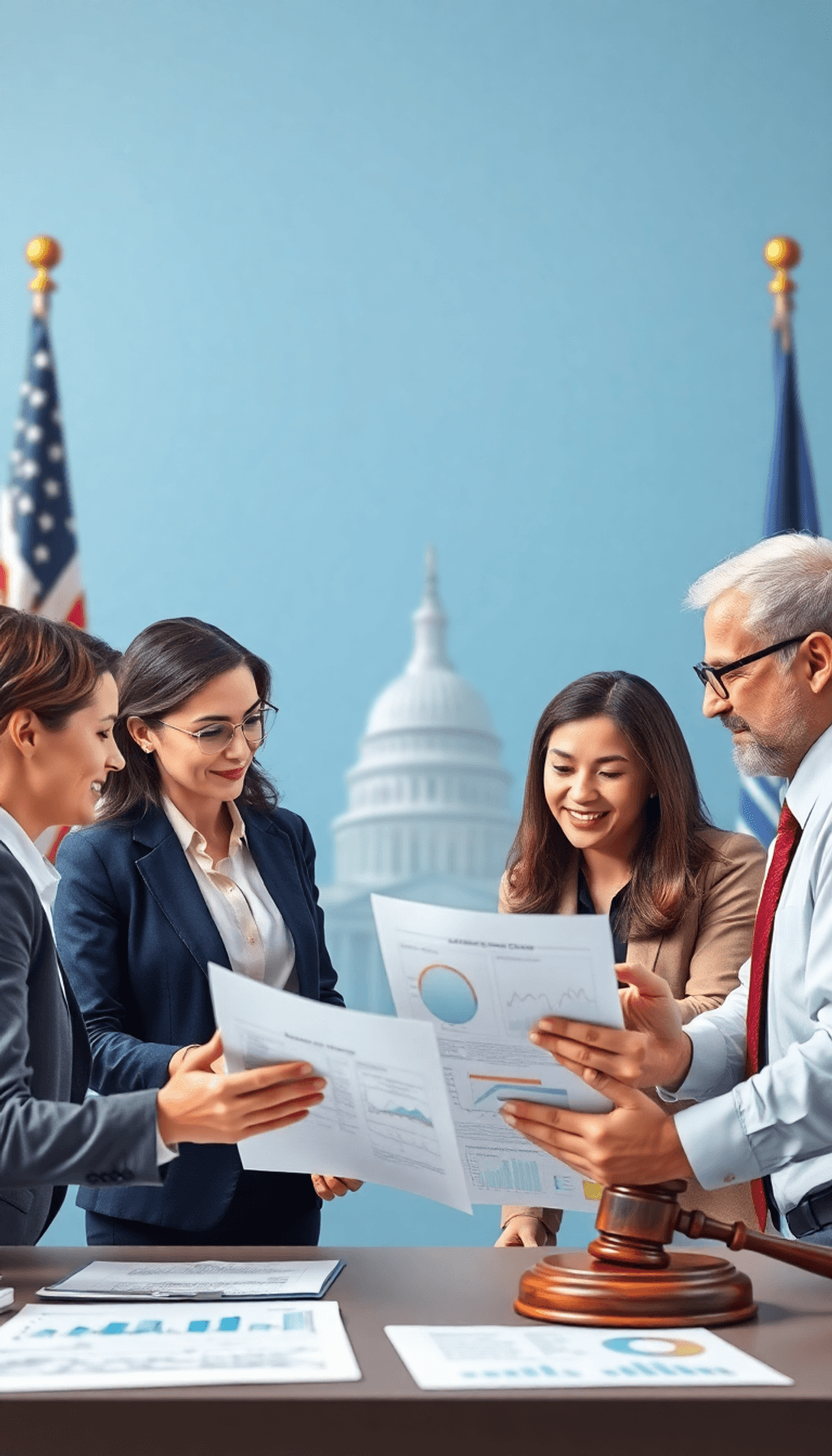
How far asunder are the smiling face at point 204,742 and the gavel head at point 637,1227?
1011 millimetres

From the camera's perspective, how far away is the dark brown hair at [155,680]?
2002 mm

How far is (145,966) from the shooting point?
1.86 m

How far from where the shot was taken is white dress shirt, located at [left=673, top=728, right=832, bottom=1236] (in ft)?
4.16

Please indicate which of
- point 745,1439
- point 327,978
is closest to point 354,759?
point 327,978

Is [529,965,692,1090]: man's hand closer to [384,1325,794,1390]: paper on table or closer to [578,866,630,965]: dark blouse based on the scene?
[384,1325,794,1390]: paper on table

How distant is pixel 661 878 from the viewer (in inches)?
82.9

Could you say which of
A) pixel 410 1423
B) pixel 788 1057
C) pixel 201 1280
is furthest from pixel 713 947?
pixel 410 1423

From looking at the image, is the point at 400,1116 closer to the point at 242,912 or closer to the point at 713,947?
the point at 242,912

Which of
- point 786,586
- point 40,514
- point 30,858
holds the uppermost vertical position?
point 40,514

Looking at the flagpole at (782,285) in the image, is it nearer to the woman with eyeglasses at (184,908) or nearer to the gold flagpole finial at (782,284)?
the gold flagpole finial at (782,284)

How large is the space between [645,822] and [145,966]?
0.85 meters

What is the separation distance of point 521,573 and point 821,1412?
16.2 feet

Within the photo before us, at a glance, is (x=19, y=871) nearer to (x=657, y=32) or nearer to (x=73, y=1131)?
(x=73, y=1131)

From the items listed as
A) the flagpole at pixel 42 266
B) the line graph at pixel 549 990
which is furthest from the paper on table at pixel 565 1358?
the flagpole at pixel 42 266
